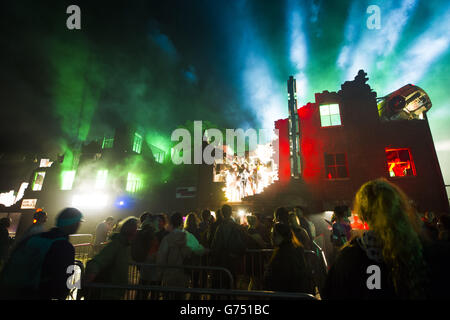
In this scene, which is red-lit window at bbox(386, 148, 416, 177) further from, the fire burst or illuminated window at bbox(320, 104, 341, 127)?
the fire burst

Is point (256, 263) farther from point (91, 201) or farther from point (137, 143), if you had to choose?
point (137, 143)

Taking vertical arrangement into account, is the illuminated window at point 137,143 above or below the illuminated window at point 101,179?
above

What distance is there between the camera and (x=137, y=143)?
24438 mm

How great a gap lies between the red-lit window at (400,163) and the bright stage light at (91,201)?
26.1 metres

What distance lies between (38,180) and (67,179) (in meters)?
4.96

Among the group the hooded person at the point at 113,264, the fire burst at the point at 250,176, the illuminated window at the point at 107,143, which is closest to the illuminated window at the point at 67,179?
the illuminated window at the point at 107,143

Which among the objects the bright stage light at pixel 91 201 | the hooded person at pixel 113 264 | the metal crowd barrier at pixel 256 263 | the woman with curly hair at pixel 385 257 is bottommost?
the metal crowd barrier at pixel 256 263

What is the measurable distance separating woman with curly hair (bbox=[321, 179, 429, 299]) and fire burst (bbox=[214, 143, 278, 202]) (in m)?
12.6

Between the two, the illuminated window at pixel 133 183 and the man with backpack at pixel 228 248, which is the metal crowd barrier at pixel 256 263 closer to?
the man with backpack at pixel 228 248

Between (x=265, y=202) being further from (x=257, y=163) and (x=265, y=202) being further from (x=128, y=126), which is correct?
(x=128, y=126)

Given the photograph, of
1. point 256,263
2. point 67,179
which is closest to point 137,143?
point 67,179

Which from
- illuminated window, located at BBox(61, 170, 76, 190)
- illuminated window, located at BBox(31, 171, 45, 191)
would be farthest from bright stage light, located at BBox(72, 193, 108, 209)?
illuminated window, located at BBox(31, 171, 45, 191)

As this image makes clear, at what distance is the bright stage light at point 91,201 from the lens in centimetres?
2081

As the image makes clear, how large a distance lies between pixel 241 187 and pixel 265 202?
3.19 m
